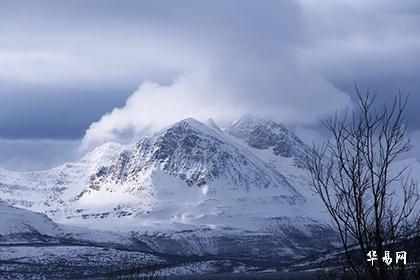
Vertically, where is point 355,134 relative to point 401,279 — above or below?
above

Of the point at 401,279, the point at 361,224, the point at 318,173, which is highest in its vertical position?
the point at 318,173

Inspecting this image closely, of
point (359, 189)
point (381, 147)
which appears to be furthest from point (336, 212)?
point (381, 147)

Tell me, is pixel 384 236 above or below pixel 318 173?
below

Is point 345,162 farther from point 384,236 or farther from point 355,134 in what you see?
point 384,236

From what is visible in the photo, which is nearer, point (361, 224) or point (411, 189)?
point (361, 224)

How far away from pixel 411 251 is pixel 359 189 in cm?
265

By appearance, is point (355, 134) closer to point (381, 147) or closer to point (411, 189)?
point (381, 147)

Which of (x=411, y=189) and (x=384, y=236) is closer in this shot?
(x=384, y=236)

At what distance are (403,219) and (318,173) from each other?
326 cm

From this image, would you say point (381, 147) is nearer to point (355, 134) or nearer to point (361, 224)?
point (355, 134)

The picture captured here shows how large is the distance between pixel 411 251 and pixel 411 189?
127 inches

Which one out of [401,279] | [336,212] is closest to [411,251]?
[401,279]

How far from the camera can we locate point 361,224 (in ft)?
86.4

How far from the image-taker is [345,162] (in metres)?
28.3
